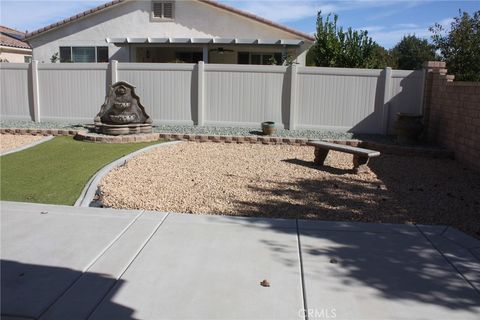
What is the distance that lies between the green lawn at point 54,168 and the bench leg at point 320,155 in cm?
394

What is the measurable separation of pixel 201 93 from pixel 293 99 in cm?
259

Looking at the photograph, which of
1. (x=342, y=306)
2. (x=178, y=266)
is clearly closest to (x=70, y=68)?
(x=178, y=266)

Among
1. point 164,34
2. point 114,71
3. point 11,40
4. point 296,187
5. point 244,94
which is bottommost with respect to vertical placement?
point 296,187

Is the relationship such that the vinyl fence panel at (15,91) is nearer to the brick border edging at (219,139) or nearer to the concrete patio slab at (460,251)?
the brick border edging at (219,139)

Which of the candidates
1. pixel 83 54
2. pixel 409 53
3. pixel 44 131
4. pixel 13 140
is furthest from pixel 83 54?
→ pixel 409 53

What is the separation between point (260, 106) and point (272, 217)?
7606 millimetres

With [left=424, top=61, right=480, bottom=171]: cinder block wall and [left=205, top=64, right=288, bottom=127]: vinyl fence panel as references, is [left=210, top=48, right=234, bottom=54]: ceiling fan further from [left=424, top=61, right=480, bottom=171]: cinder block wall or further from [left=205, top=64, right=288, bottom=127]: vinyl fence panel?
[left=424, top=61, right=480, bottom=171]: cinder block wall

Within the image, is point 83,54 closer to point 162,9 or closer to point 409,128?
point 162,9

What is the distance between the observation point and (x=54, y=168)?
8148 mm

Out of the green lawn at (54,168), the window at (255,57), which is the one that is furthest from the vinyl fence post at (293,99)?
the window at (255,57)

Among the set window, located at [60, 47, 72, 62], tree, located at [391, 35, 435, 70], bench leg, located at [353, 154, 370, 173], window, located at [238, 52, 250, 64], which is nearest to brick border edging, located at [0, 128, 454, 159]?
bench leg, located at [353, 154, 370, 173]

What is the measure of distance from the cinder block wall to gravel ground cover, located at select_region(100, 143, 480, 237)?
429 mm

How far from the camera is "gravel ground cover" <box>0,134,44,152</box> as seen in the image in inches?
417

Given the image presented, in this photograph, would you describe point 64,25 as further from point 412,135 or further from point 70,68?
point 412,135
